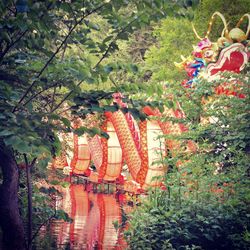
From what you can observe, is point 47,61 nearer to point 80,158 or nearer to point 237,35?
point 237,35

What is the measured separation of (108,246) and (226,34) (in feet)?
21.2

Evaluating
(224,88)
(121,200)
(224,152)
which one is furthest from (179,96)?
(121,200)

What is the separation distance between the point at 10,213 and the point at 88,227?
7.21 metres

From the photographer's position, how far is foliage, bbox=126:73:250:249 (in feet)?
21.1

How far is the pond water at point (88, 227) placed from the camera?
9.25 metres

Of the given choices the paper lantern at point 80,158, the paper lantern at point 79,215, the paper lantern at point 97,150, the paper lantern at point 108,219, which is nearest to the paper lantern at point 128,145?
the paper lantern at point 108,219

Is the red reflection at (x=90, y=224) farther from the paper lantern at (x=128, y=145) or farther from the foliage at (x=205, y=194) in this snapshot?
the paper lantern at (x=128, y=145)

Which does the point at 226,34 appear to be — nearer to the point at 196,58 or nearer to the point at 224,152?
the point at 196,58

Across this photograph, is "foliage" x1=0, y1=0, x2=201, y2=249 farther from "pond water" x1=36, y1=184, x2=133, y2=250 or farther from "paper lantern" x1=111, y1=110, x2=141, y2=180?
"paper lantern" x1=111, y1=110, x2=141, y2=180

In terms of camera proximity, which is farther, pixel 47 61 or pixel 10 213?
pixel 10 213

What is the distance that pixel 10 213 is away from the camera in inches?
171

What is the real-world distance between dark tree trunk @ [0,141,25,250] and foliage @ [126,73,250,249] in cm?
221

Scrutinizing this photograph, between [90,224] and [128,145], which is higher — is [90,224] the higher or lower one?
the lower one

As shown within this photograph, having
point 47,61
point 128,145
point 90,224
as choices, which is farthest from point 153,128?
point 47,61
